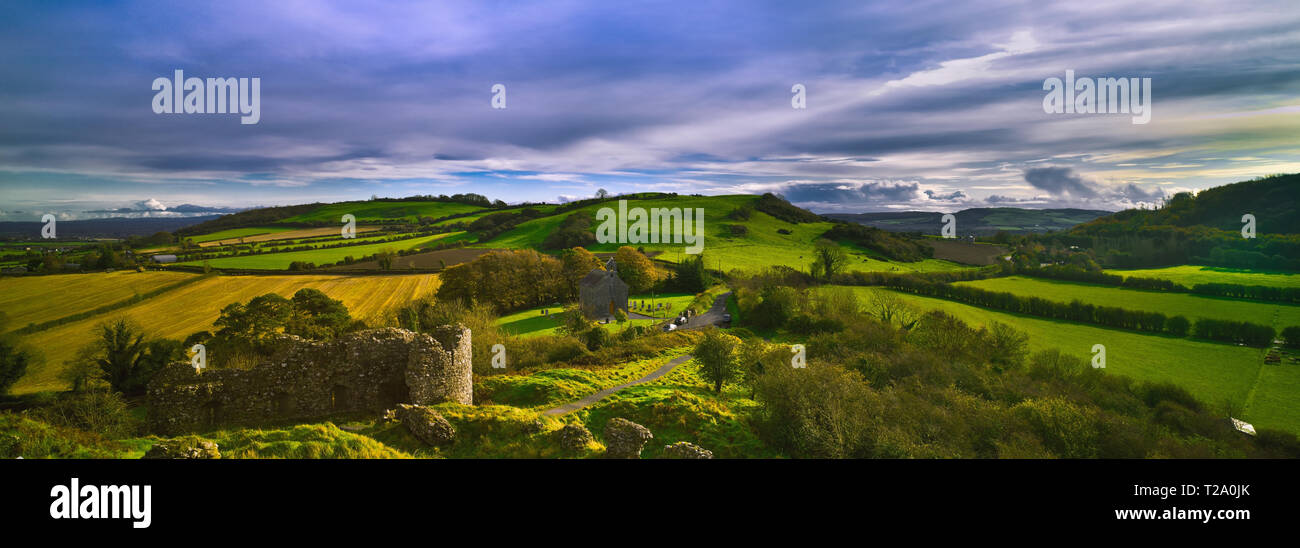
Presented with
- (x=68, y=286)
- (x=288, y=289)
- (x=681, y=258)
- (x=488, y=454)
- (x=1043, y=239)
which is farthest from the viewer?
(x=1043, y=239)

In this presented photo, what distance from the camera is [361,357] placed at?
46.5 ft

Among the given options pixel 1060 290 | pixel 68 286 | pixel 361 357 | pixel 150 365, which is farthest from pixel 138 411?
pixel 1060 290

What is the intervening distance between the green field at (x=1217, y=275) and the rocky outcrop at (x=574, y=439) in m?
71.9

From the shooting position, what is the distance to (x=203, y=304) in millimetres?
30828

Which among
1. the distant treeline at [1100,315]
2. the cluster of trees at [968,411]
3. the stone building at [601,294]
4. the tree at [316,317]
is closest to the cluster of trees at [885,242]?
the distant treeline at [1100,315]

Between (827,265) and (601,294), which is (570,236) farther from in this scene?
(827,265)

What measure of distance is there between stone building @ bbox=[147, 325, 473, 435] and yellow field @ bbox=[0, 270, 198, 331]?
1887cm

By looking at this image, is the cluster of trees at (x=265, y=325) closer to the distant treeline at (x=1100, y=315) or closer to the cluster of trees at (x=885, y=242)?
the distant treeline at (x=1100, y=315)

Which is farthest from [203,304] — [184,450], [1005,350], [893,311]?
[893,311]

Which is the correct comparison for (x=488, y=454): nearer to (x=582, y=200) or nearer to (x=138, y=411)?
(x=138, y=411)

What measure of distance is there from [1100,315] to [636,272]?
50.5 meters

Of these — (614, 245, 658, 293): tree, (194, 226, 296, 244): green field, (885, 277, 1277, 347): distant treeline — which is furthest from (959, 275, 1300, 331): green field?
(194, 226, 296, 244): green field

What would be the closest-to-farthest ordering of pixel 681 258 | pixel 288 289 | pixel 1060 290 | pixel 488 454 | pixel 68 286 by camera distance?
pixel 488 454 → pixel 68 286 → pixel 288 289 → pixel 1060 290 → pixel 681 258

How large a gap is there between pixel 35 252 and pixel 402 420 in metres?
31.2
